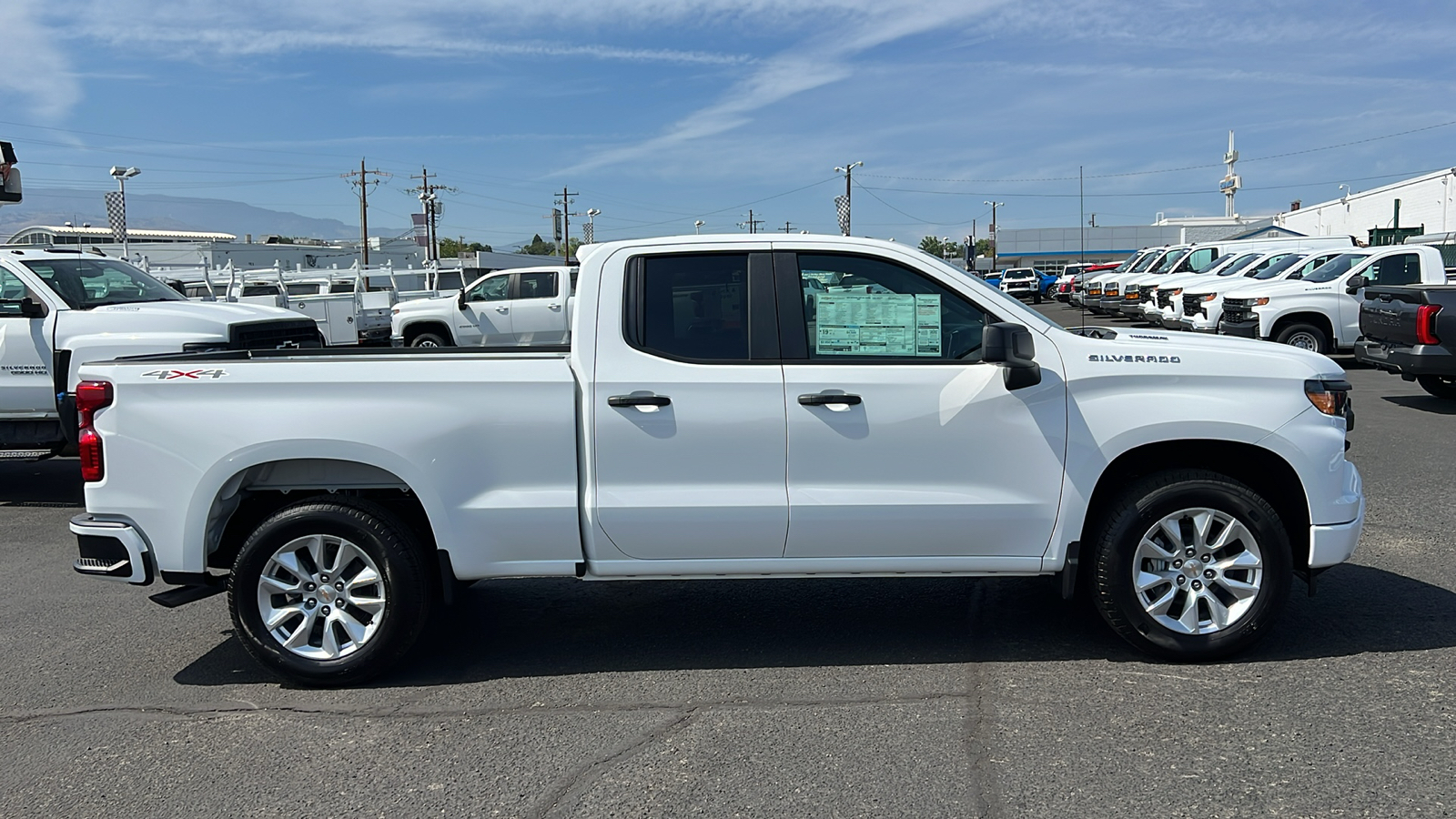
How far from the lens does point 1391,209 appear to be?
65875 millimetres

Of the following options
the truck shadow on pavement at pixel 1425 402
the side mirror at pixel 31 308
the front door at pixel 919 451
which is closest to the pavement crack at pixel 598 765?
the front door at pixel 919 451

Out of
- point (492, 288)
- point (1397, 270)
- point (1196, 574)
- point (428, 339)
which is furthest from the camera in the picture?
point (492, 288)

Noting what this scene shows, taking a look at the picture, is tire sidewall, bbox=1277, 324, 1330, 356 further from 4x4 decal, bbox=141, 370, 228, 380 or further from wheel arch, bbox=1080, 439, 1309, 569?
4x4 decal, bbox=141, 370, 228, 380

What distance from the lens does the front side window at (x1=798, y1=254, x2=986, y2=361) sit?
194 inches

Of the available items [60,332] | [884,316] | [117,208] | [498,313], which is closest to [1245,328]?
[498,313]

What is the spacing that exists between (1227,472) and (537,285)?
55.2 feet

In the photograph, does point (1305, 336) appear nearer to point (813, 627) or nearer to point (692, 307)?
point (813, 627)

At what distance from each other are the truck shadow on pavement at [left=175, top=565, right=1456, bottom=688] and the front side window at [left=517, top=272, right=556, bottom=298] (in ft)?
48.1

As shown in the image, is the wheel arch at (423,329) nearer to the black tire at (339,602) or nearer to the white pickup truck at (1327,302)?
the white pickup truck at (1327,302)

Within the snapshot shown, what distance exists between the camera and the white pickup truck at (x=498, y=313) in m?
20.5

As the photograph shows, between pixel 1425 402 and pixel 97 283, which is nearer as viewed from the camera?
pixel 97 283

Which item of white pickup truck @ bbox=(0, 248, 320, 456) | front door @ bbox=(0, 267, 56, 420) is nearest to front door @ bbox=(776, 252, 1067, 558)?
white pickup truck @ bbox=(0, 248, 320, 456)

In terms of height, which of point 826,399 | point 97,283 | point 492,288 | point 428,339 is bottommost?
point 826,399

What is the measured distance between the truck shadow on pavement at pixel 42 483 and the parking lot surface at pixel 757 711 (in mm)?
3594
